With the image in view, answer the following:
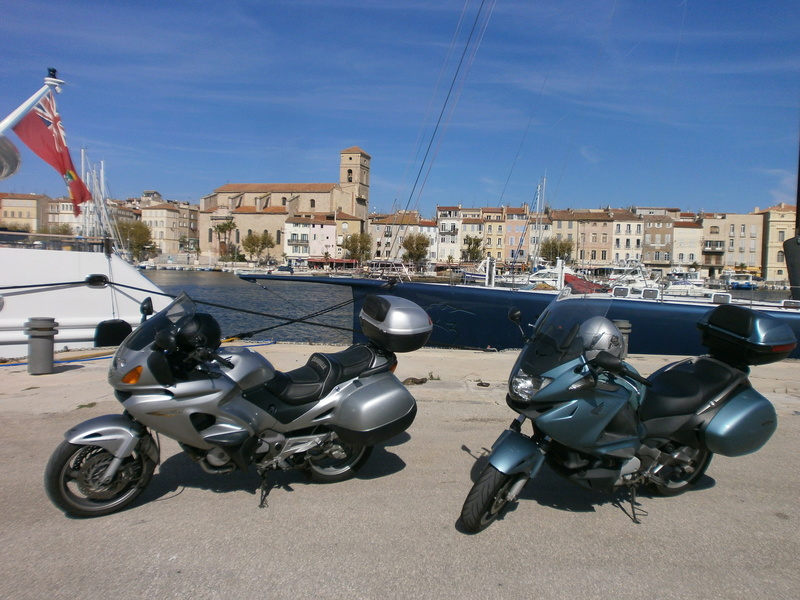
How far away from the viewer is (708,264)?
250ft

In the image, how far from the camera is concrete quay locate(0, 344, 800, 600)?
2.71 m

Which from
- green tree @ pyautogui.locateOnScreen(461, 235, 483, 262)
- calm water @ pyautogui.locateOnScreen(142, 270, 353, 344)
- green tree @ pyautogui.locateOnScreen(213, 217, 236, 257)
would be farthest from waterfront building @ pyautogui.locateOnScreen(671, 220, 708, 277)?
green tree @ pyautogui.locateOnScreen(213, 217, 236, 257)

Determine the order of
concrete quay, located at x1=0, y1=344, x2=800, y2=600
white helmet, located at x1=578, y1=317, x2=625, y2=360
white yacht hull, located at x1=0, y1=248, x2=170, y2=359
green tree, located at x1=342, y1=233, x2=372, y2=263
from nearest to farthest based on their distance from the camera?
concrete quay, located at x1=0, y1=344, x2=800, y2=600
white helmet, located at x1=578, y1=317, x2=625, y2=360
white yacht hull, located at x1=0, y1=248, x2=170, y2=359
green tree, located at x1=342, y1=233, x2=372, y2=263

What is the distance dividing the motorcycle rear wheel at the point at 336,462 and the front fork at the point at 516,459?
3.46 ft

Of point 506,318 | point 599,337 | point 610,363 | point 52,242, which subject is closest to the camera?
point 610,363

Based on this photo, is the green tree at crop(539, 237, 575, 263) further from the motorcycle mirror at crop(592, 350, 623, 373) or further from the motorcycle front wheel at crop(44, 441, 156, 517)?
the motorcycle front wheel at crop(44, 441, 156, 517)

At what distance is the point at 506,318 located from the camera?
1346 cm

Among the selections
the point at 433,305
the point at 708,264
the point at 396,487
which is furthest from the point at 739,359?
the point at 708,264

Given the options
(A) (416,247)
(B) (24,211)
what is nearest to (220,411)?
(B) (24,211)

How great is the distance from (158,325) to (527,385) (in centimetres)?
208

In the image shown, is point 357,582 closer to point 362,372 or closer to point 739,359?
point 362,372

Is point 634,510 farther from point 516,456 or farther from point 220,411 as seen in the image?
point 220,411

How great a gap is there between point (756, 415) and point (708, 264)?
82.0 m

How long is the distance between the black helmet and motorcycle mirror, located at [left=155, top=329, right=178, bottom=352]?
5cm
